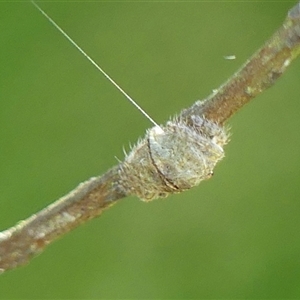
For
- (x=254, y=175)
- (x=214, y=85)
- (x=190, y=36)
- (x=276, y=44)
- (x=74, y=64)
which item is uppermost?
(x=74, y=64)

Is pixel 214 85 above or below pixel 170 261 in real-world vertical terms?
above

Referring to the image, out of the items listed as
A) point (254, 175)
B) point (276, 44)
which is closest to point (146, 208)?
point (254, 175)

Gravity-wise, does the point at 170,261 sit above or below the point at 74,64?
below

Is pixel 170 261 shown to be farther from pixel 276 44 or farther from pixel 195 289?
pixel 276 44

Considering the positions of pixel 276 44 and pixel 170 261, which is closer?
pixel 276 44

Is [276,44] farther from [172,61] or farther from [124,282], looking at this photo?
[124,282]

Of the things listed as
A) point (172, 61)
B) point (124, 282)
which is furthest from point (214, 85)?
point (124, 282)
